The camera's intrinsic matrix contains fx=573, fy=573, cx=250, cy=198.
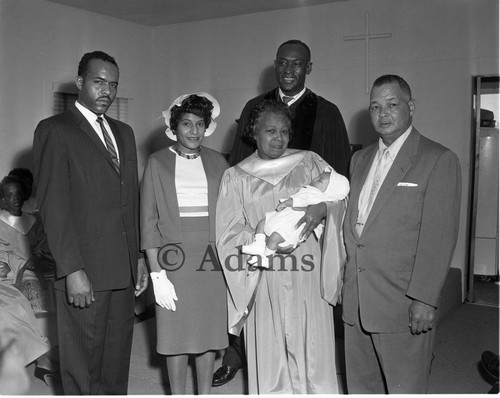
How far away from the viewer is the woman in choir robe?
8.89 feet

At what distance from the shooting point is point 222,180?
2.83m

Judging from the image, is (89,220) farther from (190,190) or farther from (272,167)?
(272,167)

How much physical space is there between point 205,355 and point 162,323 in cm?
30

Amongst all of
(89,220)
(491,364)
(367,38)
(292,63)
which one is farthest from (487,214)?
(89,220)

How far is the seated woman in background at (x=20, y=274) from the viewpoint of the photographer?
11.7 ft

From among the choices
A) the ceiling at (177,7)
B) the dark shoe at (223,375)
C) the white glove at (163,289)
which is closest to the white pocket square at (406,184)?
the white glove at (163,289)

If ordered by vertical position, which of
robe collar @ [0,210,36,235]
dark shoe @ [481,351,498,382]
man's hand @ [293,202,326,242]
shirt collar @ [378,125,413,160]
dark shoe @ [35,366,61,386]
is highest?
shirt collar @ [378,125,413,160]

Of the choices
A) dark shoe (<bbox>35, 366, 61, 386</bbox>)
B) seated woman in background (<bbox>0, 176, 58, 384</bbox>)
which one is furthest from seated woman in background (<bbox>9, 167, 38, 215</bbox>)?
dark shoe (<bbox>35, 366, 61, 386</bbox>)

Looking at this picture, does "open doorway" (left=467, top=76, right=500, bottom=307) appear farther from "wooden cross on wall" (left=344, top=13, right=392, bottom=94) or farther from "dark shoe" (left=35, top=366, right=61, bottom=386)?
"dark shoe" (left=35, top=366, right=61, bottom=386)

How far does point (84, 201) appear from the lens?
2.64m

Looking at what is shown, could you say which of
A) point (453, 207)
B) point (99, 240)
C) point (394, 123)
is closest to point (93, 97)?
point (99, 240)

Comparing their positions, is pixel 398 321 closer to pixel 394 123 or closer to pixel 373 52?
pixel 394 123

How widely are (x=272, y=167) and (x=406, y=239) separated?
723 mm

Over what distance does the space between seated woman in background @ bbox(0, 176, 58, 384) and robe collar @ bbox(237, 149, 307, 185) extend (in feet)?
6.08
